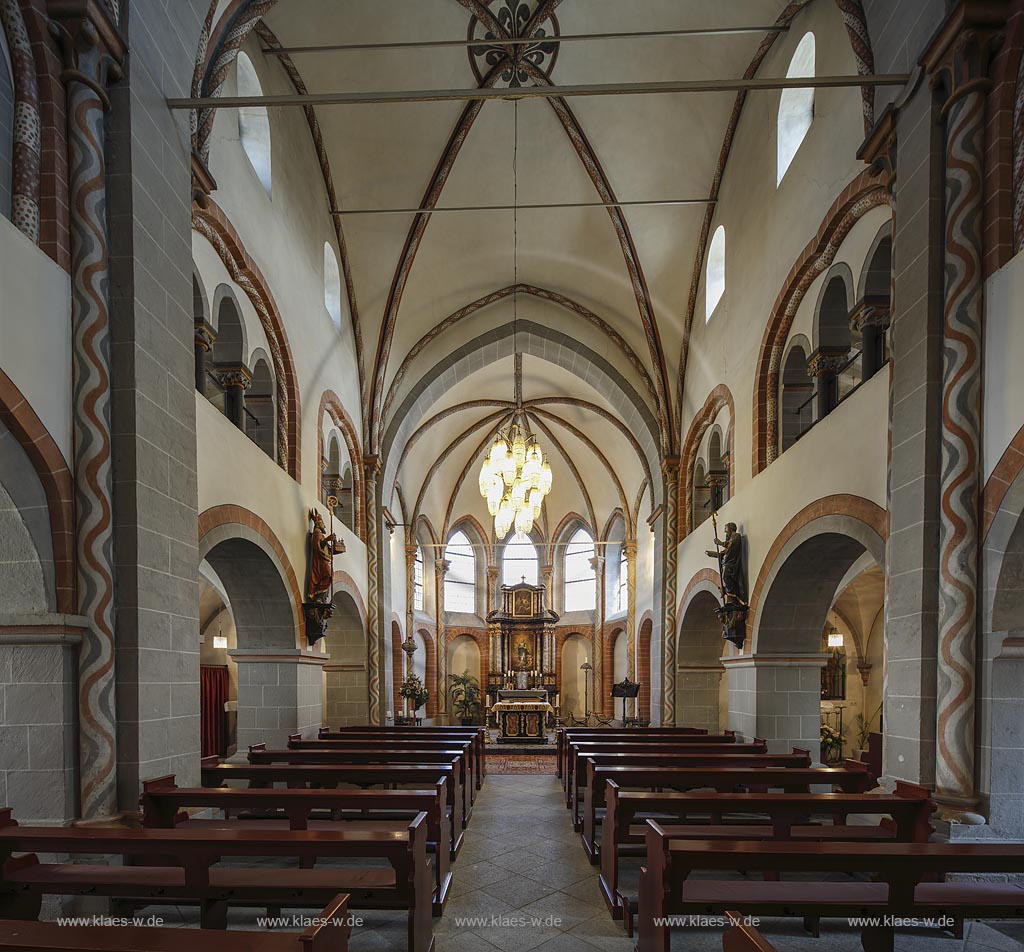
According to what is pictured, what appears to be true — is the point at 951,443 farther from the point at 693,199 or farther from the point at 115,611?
the point at 693,199

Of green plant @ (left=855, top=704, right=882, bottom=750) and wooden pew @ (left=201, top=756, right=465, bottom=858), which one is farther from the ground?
wooden pew @ (left=201, top=756, right=465, bottom=858)

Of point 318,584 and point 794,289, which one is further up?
point 794,289

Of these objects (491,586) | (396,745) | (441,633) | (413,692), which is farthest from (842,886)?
(491,586)

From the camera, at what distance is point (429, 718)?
2633 centimetres

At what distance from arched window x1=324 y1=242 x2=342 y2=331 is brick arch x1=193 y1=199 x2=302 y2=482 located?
8.05 ft

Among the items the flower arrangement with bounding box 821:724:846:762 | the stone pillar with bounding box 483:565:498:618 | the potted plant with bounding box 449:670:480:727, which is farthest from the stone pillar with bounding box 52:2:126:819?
the stone pillar with bounding box 483:565:498:618

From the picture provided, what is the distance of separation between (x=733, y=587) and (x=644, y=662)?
10620 millimetres

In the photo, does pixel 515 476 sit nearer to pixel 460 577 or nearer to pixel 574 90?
pixel 574 90

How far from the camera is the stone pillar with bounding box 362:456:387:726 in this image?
1644 cm

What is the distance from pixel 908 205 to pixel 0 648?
23.7ft

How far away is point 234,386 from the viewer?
10.2 meters

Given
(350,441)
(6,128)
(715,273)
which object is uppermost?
(715,273)

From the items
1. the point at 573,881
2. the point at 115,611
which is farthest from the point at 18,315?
the point at 573,881

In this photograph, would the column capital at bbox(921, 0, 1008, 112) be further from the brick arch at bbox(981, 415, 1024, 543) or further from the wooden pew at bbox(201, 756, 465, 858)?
the wooden pew at bbox(201, 756, 465, 858)
